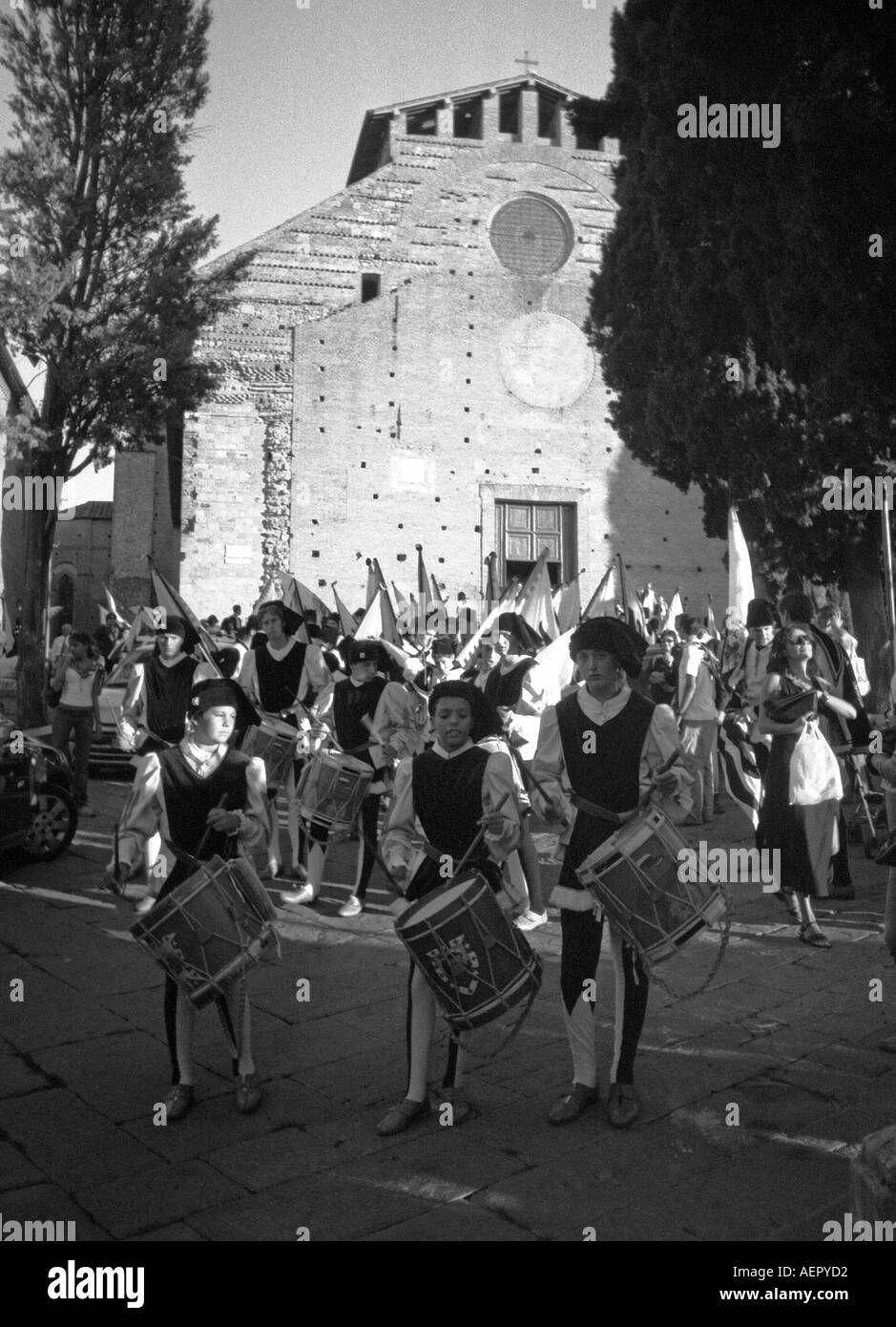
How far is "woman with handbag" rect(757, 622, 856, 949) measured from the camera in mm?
6691

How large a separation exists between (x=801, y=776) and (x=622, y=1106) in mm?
3066

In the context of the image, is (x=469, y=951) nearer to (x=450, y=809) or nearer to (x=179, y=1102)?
(x=450, y=809)

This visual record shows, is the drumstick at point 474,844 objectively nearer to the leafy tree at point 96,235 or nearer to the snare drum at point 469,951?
the snare drum at point 469,951

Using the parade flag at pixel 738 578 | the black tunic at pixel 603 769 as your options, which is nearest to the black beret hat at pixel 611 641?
the black tunic at pixel 603 769

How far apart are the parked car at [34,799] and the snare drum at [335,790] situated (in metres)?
2.43

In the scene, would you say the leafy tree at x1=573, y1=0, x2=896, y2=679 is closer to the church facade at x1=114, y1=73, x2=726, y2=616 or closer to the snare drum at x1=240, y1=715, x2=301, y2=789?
the snare drum at x1=240, y1=715, x2=301, y2=789

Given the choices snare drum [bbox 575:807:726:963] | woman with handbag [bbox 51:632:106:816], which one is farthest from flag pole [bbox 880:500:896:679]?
woman with handbag [bbox 51:632:106:816]

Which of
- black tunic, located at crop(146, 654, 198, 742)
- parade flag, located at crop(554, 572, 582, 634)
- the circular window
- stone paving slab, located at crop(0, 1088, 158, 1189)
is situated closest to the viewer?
stone paving slab, located at crop(0, 1088, 158, 1189)

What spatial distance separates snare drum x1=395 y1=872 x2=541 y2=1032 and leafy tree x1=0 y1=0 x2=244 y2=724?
37.5ft

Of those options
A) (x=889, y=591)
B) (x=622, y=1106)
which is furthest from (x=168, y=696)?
(x=889, y=591)

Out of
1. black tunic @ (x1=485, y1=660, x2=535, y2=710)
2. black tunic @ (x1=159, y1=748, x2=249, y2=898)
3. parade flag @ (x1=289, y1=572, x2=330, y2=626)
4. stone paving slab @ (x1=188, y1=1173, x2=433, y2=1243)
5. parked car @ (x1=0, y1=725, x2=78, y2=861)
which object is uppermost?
parade flag @ (x1=289, y1=572, x2=330, y2=626)

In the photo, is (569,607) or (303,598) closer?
(569,607)

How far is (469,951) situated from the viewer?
13.3ft
